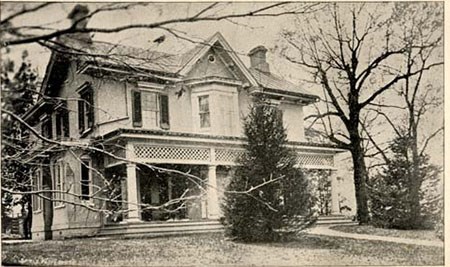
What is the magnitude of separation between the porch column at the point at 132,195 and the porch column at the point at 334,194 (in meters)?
1.58

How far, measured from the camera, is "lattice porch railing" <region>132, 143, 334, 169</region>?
17.1 ft

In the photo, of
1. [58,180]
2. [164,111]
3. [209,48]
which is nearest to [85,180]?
[58,180]

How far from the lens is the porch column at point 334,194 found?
18.0 feet

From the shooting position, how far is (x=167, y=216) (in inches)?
201

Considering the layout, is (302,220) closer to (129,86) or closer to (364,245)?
(364,245)

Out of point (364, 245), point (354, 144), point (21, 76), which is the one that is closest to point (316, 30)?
point (354, 144)

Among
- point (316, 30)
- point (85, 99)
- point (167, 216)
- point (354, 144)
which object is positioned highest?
point (316, 30)

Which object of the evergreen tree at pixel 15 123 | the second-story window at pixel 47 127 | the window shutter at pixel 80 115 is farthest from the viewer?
the window shutter at pixel 80 115

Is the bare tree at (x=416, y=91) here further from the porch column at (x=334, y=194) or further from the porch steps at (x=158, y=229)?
the porch steps at (x=158, y=229)

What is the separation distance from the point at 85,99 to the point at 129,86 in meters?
0.34

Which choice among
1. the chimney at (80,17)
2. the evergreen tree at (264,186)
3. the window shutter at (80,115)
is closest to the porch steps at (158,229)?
the evergreen tree at (264,186)

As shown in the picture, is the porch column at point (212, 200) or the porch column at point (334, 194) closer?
the porch column at point (212, 200)

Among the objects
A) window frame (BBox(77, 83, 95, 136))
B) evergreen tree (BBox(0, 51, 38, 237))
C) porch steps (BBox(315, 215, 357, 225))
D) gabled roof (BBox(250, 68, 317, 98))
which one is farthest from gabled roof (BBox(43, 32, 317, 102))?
porch steps (BBox(315, 215, 357, 225))

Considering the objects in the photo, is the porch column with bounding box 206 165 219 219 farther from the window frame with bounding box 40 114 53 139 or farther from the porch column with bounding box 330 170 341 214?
the window frame with bounding box 40 114 53 139
